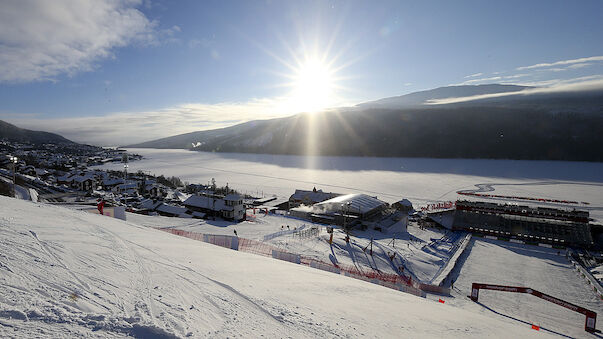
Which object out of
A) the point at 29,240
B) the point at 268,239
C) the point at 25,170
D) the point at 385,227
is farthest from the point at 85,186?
the point at 29,240

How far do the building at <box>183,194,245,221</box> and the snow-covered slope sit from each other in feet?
72.2

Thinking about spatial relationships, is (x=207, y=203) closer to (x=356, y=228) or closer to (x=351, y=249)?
(x=356, y=228)

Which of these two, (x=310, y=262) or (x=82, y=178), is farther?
(x=82, y=178)

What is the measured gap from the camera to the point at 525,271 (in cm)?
1966

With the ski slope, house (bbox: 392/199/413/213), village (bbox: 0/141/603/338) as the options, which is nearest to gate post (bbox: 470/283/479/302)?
the ski slope

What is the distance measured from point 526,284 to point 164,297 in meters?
21.4

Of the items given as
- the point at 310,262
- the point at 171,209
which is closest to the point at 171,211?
the point at 171,209

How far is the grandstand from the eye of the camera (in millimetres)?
27880

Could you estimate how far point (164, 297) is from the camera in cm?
397

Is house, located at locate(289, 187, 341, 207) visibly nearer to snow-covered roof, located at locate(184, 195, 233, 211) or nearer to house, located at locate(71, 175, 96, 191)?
snow-covered roof, located at locate(184, 195, 233, 211)

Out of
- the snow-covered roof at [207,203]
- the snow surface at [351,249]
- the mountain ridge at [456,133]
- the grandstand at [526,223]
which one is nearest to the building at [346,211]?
the snow surface at [351,249]

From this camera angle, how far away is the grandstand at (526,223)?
2788 cm

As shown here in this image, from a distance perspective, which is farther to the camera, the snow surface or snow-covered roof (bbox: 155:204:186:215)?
snow-covered roof (bbox: 155:204:186:215)

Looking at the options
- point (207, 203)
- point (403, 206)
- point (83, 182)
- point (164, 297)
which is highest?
point (164, 297)
